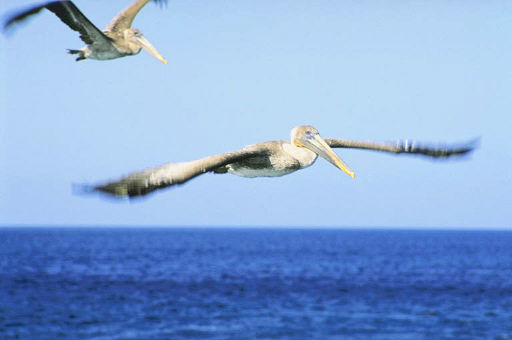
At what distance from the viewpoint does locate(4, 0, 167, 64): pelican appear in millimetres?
13289

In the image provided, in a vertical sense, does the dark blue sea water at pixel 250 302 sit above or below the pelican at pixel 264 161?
below

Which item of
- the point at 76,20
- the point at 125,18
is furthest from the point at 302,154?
the point at 125,18

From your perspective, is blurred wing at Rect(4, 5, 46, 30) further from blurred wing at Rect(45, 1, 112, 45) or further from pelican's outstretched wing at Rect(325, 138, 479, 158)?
pelican's outstretched wing at Rect(325, 138, 479, 158)

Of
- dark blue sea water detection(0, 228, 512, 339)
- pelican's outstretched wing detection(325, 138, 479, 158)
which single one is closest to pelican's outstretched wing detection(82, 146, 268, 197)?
pelican's outstretched wing detection(325, 138, 479, 158)

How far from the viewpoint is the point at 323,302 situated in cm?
8912

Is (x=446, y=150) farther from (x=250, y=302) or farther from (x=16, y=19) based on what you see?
(x=250, y=302)

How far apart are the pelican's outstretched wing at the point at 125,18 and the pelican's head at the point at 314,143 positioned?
254 inches

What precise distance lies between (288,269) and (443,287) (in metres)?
37.4

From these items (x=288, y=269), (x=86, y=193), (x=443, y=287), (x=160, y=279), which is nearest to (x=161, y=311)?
(x=160, y=279)

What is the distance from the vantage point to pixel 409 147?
1323 cm

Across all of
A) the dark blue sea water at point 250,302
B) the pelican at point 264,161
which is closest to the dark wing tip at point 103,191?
the pelican at point 264,161

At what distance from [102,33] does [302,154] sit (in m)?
5.51

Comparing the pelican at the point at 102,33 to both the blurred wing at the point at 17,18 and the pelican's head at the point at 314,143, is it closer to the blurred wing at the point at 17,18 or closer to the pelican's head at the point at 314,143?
the blurred wing at the point at 17,18

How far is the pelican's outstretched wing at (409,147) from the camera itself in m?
13.1
